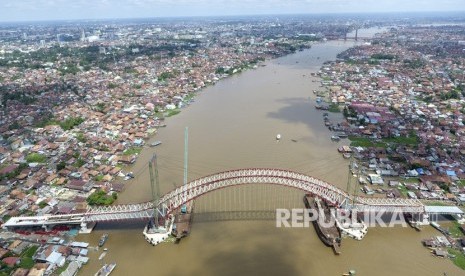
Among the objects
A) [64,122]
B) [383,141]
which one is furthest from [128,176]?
[383,141]

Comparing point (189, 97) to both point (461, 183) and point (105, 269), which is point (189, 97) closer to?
point (105, 269)

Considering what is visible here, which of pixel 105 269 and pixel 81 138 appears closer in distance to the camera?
pixel 105 269

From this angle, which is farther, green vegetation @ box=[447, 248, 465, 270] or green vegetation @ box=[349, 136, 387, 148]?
green vegetation @ box=[349, 136, 387, 148]

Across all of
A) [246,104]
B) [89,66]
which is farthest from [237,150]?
[89,66]

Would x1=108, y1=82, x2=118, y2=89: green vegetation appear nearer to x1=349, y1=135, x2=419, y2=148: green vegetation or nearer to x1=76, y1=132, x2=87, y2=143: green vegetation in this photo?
x1=76, y1=132, x2=87, y2=143: green vegetation

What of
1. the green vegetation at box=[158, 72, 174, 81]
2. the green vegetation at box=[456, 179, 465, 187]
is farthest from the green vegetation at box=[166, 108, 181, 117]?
the green vegetation at box=[456, 179, 465, 187]

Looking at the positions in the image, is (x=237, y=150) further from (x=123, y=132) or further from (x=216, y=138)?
(x=123, y=132)
